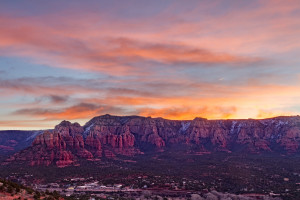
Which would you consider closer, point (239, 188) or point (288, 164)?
point (239, 188)

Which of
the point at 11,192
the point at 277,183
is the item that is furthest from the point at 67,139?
the point at 11,192

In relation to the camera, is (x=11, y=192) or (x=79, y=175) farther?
(x=79, y=175)

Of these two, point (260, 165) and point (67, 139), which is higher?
point (67, 139)

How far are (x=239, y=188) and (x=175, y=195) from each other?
959 inches

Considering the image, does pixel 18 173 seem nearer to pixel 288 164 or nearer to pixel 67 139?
pixel 67 139

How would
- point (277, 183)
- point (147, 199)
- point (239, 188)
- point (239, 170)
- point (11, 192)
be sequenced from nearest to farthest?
1. point (11, 192)
2. point (147, 199)
3. point (239, 188)
4. point (277, 183)
5. point (239, 170)

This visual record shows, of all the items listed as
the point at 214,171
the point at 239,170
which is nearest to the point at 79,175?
the point at 214,171

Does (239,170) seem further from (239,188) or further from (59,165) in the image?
(59,165)

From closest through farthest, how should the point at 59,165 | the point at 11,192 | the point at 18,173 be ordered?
the point at 11,192 < the point at 18,173 < the point at 59,165

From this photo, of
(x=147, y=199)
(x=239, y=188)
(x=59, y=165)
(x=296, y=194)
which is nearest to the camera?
(x=147, y=199)

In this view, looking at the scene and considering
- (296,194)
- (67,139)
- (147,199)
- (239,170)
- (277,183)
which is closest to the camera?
(147,199)

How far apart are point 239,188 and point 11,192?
87069mm

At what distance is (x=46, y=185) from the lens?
10925cm

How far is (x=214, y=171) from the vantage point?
136 m
